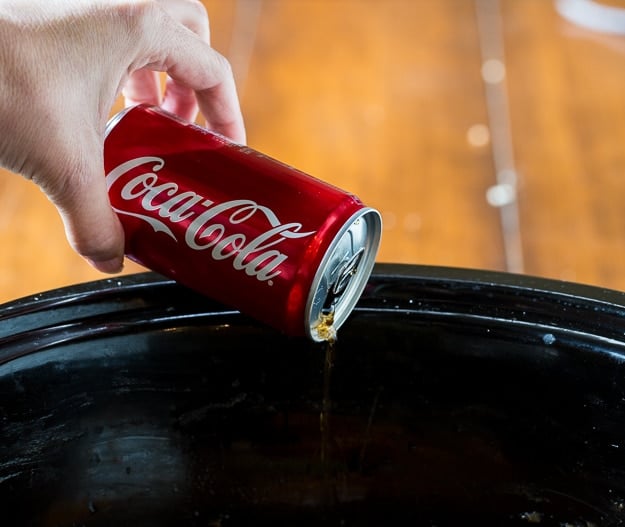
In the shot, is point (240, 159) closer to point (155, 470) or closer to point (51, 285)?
point (155, 470)

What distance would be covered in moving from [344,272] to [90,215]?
18 cm

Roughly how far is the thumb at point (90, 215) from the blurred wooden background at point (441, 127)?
3.29 feet

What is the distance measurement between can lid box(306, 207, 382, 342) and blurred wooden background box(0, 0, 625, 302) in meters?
0.95

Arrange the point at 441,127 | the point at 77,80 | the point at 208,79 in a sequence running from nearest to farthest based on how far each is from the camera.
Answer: the point at 77,80, the point at 208,79, the point at 441,127

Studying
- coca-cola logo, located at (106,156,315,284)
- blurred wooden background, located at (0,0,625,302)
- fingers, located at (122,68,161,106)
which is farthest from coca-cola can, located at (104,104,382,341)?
blurred wooden background, located at (0,0,625,302)

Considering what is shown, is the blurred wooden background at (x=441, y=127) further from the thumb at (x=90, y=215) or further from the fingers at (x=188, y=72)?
the thumb at (x=90, y=215)

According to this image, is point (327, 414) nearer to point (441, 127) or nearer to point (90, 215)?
point (90, 215)

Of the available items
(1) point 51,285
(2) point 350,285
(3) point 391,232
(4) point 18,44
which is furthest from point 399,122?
(4) point 18,44

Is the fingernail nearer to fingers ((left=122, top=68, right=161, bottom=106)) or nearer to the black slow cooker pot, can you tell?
the black slow cooker pot

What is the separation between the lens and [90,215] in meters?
0.63

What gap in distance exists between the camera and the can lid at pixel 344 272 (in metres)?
0.62


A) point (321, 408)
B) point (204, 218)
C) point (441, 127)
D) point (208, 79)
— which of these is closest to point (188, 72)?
point (208, 79)

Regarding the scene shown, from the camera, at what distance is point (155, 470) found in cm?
72

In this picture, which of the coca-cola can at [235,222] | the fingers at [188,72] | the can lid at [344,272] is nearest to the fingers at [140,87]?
the fingers at [188,72]
